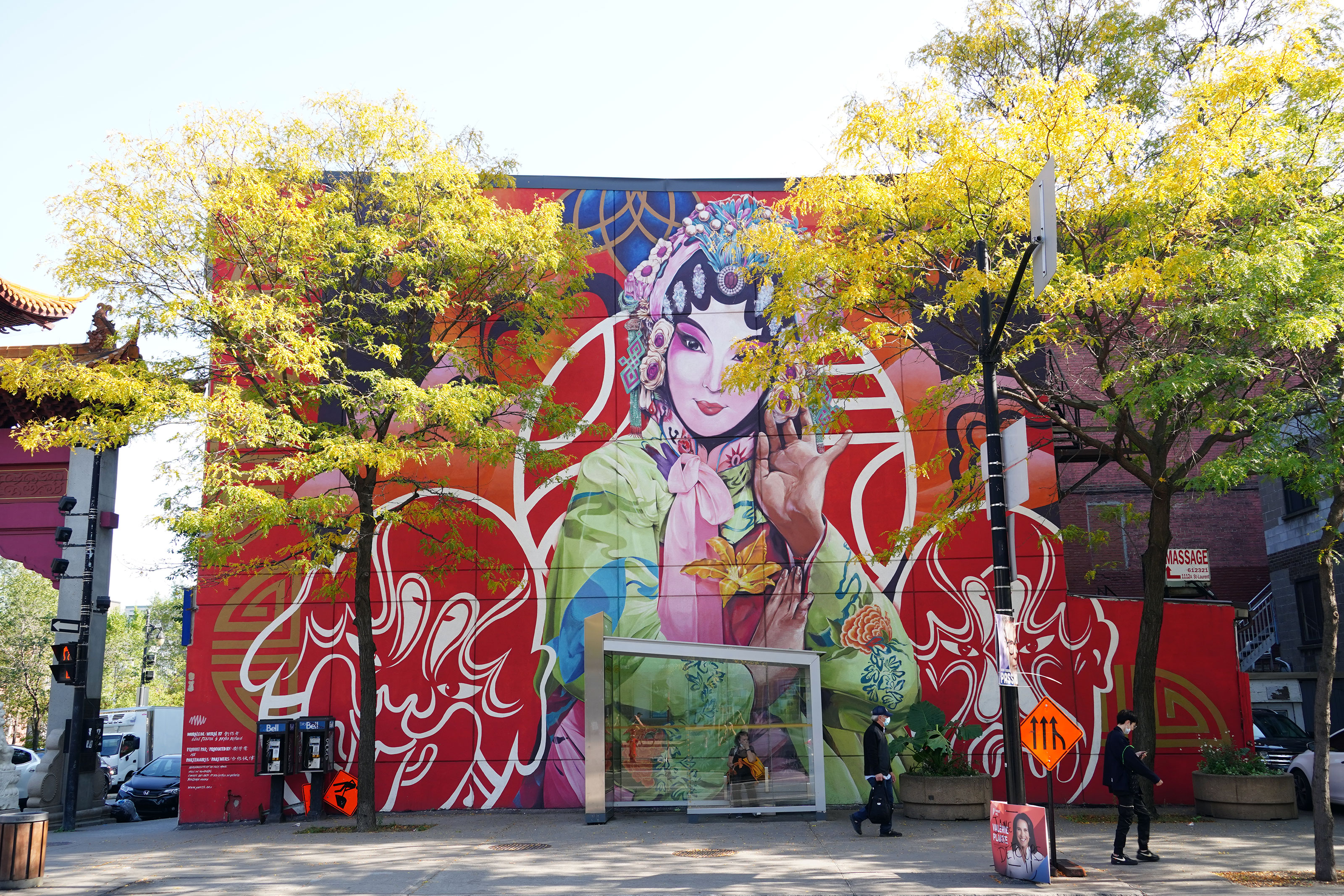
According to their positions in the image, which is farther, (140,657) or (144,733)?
(140,657)

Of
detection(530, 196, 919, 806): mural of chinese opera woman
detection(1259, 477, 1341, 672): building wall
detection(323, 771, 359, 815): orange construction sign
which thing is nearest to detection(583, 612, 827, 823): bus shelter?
detection(530, 196, 919, 806): mural of chinese opera woman

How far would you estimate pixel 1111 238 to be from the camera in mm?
14781

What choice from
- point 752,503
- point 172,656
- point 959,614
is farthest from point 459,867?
point 172,656

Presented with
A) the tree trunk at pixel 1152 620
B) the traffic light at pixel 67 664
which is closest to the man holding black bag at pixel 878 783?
the tree trunk at pixel 1152 620

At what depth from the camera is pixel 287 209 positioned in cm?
1534

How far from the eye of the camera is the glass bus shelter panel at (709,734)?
1658 cm

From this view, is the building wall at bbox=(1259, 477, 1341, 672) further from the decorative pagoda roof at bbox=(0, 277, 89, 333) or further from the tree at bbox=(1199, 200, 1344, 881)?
the decorative pagoda roof at bbox=(0, 277, 89, 333)

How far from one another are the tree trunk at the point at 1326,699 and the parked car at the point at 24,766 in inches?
913

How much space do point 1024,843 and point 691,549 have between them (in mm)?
9245

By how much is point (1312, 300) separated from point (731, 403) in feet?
31.9

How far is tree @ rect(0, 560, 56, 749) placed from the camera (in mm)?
45469

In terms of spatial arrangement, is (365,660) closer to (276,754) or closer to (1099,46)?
(276,754)

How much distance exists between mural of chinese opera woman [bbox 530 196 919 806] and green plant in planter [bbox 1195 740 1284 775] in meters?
4.73

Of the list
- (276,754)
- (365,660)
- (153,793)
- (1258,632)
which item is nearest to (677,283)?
(365,660)
